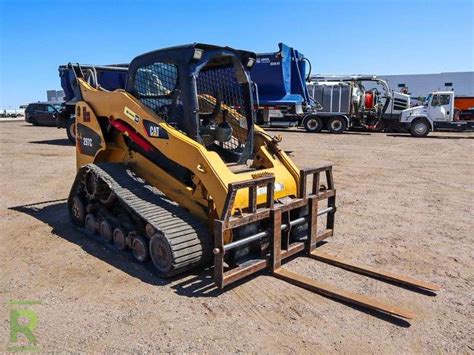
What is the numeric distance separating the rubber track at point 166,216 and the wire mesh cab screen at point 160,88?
865mm

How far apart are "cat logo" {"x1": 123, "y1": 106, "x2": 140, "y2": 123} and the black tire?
1920 cm

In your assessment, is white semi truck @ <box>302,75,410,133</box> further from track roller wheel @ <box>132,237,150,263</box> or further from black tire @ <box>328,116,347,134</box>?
track roller wheel @ <box>132,237,150,263</box>

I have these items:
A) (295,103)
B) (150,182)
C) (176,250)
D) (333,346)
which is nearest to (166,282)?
(176,250)

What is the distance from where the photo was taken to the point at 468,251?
534cm

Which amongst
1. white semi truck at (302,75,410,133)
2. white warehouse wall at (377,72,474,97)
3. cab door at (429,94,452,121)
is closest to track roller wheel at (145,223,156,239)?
white semi truck at (302,75,410,133)

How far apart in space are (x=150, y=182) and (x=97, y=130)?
122cm

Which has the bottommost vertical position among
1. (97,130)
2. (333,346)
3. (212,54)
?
(333,346)

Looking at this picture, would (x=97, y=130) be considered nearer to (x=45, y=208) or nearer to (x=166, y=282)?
(x=45, y=208)

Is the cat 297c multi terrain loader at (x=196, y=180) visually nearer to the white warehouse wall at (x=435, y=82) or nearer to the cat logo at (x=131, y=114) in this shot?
the cat logo at (x=131, y=114)

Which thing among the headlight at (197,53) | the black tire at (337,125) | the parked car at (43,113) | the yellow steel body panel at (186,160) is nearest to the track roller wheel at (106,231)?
the yellow steel body panel at (186,160)

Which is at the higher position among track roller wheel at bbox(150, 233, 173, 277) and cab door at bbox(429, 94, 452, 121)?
cab door at bbox(429, 94, 452, 121)

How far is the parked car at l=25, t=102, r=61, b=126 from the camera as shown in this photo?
27.4m

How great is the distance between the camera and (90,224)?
550cm

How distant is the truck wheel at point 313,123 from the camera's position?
23.6 m
